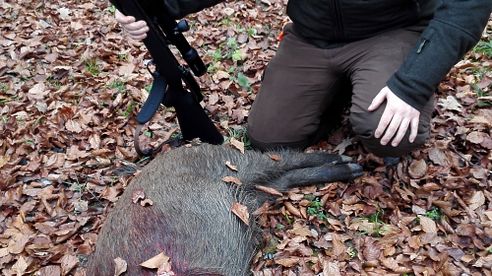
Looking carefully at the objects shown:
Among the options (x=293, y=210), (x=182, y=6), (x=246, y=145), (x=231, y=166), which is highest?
(x=182, y=6)

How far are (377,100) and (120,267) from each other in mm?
1579

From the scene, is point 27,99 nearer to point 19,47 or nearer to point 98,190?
point 19,47

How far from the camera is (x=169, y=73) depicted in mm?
3225

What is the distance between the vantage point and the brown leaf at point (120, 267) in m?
2.28

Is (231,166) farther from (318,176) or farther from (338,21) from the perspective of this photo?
(338,21)

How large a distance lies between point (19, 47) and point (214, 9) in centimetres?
202

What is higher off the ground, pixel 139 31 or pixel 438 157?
pixel 139 31

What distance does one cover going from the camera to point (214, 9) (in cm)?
563

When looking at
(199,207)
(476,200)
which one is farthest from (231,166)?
(476,200)

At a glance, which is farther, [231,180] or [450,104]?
[450,104]

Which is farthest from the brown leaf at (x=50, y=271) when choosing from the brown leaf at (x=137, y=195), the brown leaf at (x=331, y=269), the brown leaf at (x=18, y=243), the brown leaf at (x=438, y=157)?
the brown leaf at (x=438, y=157)

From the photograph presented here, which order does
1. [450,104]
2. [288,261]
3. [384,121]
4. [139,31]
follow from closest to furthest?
[384,121] < [288,261] < [139,31] < [450,104]

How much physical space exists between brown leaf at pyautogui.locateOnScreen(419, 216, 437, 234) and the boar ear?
498 mm

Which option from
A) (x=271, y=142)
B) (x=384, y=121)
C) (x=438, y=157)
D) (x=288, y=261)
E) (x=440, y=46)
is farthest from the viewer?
(x=271, y=142)
